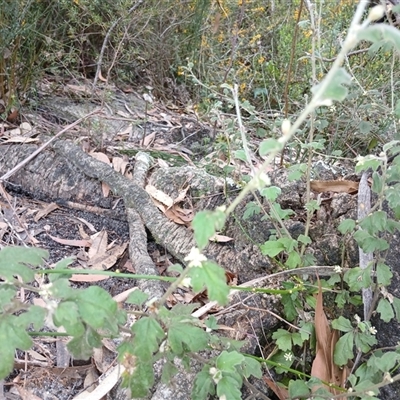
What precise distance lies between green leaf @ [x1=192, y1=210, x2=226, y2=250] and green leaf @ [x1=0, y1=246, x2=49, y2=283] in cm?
30

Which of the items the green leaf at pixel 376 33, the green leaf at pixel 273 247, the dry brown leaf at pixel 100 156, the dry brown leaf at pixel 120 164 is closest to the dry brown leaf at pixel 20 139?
the dry brown leaf at pixel 100 156

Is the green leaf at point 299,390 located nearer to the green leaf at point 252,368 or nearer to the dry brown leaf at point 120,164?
the green leaf at point 252,368

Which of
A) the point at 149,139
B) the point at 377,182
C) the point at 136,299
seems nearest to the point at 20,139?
the point at 149,139

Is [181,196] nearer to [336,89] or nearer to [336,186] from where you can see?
[336,186]

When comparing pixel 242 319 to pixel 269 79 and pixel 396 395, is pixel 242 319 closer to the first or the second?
pixel 396 395

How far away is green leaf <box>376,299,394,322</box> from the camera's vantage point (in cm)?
115

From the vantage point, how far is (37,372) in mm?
1268

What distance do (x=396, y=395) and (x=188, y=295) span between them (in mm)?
661

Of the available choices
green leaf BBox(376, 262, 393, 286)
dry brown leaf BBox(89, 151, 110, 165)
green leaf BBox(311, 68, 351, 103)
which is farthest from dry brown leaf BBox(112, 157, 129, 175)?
green leaf BBox(311, 68, 351, 103)

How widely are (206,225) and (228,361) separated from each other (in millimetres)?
398

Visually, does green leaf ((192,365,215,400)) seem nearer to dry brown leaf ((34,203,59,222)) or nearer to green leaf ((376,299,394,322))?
green leaf ((376,299,394,322))

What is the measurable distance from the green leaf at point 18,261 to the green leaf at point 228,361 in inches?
15.5

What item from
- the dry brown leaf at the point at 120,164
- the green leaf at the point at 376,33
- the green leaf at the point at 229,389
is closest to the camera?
the green leaf at the point at 376,33

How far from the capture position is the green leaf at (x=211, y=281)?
2.23 ft
